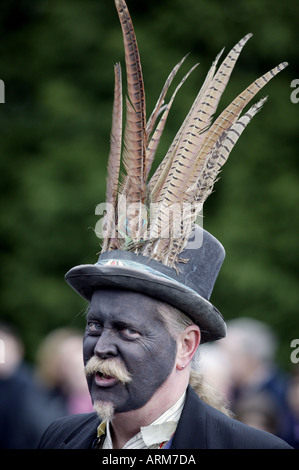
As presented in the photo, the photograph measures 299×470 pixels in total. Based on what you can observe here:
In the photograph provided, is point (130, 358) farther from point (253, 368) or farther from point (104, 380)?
point (253, 368)

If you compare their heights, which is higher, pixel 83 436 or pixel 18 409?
pixel 83 436

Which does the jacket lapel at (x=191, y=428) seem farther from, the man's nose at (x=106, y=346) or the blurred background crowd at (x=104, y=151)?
the blurred background crowd at (x=104, y=151)

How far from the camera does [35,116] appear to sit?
1061cm

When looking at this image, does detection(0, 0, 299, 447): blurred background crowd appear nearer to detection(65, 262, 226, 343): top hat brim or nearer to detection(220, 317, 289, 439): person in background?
detection(220, 317, 289, 439): person in background

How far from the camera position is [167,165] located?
128 inches

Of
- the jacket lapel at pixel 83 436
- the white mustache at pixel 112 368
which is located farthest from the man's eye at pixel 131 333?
the jacket lapel at pixel 83 436

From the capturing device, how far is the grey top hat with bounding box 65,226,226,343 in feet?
9.55

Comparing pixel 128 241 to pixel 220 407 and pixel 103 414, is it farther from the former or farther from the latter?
pixel 220 407

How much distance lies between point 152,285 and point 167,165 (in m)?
0.63

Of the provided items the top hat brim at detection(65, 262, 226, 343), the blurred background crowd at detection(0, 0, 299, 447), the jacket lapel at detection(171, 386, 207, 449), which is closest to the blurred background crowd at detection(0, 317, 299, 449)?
the blurred background crowd at detection(0, 0, 299, 447)

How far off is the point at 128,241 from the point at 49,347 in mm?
4185

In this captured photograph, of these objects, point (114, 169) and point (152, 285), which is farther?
point (114, 169)

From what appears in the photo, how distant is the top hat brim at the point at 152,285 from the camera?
2900mm

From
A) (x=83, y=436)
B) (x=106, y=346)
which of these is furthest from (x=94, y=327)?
(x=83, y=436)
